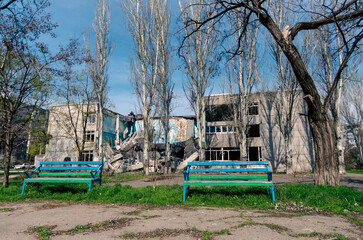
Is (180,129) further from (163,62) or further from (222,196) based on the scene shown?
(222,196)

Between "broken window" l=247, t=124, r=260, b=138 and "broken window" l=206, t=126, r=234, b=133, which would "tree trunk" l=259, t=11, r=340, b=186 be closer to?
"broken window" l=206, t=126, r=234, b=133

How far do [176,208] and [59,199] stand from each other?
343 centimetres

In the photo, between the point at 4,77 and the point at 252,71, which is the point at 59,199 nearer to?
the point at 4,77

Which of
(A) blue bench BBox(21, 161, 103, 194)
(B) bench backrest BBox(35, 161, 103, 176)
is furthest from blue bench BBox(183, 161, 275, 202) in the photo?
(B) bench backrest BBox(35, 161, 103, 176)

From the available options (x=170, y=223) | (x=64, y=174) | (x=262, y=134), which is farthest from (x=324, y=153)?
(x=262, y=134)

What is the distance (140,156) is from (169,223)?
22.1 meters

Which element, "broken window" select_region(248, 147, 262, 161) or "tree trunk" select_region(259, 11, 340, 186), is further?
"broken window" select_region(248, 147, 262, 161)

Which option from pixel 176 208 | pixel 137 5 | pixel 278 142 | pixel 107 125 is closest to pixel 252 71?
pixel 278 142

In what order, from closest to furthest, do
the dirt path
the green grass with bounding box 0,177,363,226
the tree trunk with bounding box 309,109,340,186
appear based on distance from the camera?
the dirt path → the green grass with bounding box 0,177,363,226 → the tree trunk with bounding box 309,109,340,186

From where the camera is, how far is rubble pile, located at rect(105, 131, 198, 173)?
22.3 metres

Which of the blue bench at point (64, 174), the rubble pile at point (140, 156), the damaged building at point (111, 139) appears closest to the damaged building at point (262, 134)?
the rubble pile at point (140, 156)

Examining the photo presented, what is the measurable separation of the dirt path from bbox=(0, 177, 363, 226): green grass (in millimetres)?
484

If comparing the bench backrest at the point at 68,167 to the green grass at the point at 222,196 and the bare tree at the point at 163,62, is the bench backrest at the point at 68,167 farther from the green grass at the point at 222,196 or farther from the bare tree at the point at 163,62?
the bare tree at the point at 163,62

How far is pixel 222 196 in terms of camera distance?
5965 millimetres
